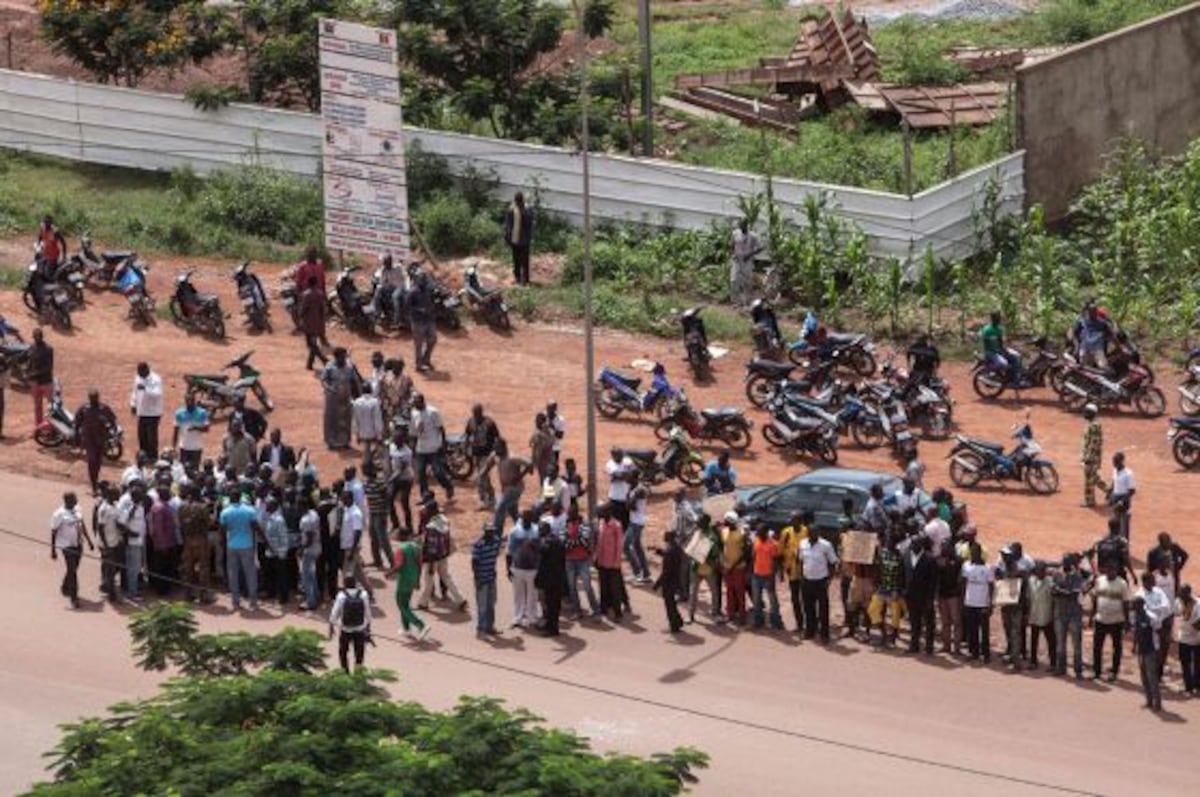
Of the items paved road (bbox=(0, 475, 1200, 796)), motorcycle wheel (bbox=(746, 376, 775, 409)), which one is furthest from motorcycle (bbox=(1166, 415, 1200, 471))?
paved road (bbox=(0, 475, 1200, 796))

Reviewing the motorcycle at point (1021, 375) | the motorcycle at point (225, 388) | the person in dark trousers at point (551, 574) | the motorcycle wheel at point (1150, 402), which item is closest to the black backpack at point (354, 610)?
the person in dark trousers at point (551, 574)

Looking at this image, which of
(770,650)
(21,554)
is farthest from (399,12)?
(770,650)

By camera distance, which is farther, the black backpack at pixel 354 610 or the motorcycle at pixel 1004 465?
the motorcycle at pixel 1004 465

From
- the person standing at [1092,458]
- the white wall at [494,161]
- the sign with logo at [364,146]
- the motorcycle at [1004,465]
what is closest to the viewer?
the person standing at [1092,458]

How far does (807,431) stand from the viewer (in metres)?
33.6

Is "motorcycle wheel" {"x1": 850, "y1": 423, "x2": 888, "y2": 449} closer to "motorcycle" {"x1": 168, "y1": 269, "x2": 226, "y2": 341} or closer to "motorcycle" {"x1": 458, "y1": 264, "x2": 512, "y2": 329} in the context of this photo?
"motorcycle" {"x1": 458, "y1": 264, "x2": 512, "y2": 329}

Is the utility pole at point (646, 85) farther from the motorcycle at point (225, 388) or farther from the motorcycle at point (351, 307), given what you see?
the motorcycle at point (225, 388)

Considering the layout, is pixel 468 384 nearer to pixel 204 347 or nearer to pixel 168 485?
pixel 204 347

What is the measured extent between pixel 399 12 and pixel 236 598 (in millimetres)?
17768

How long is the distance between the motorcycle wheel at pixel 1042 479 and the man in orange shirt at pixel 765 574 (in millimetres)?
5160

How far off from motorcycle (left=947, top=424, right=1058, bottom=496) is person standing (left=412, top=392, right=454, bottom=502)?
6014mm

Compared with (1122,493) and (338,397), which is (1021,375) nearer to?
(1122,493)

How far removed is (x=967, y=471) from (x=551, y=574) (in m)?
6.61

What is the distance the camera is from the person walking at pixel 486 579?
28.2 metres
